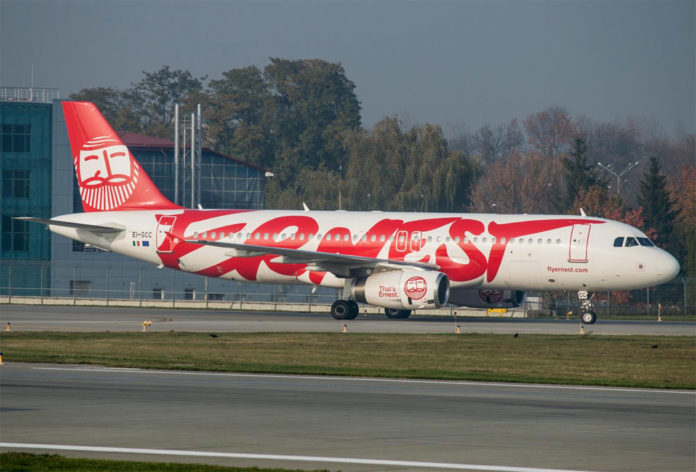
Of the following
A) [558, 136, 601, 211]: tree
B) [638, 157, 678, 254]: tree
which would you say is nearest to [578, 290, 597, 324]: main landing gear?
[638, 157, 678, 254]: tree

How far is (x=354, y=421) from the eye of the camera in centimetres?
1609

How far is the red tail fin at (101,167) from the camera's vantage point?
163ft

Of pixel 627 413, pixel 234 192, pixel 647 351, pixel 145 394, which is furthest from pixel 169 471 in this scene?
pixel 234 192

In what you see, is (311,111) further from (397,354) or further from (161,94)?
(397,354)

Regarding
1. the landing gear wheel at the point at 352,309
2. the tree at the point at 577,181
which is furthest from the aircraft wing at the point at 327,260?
the tree at the point at 577,181

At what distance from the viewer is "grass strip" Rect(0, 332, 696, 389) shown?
23953 mm

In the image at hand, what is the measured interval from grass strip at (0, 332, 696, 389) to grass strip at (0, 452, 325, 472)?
11.0 meters

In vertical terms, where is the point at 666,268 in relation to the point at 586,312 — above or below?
above

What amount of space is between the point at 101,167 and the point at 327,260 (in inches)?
530

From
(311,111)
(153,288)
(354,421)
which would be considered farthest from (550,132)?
(354,421)

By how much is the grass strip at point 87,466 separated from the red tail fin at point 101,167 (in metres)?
37.3

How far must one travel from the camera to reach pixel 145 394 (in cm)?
1897

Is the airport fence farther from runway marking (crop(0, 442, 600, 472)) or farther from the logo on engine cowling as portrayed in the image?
runway marking (crop(0, 442, 600, 472))

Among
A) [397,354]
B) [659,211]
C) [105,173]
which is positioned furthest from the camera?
[659,211]
